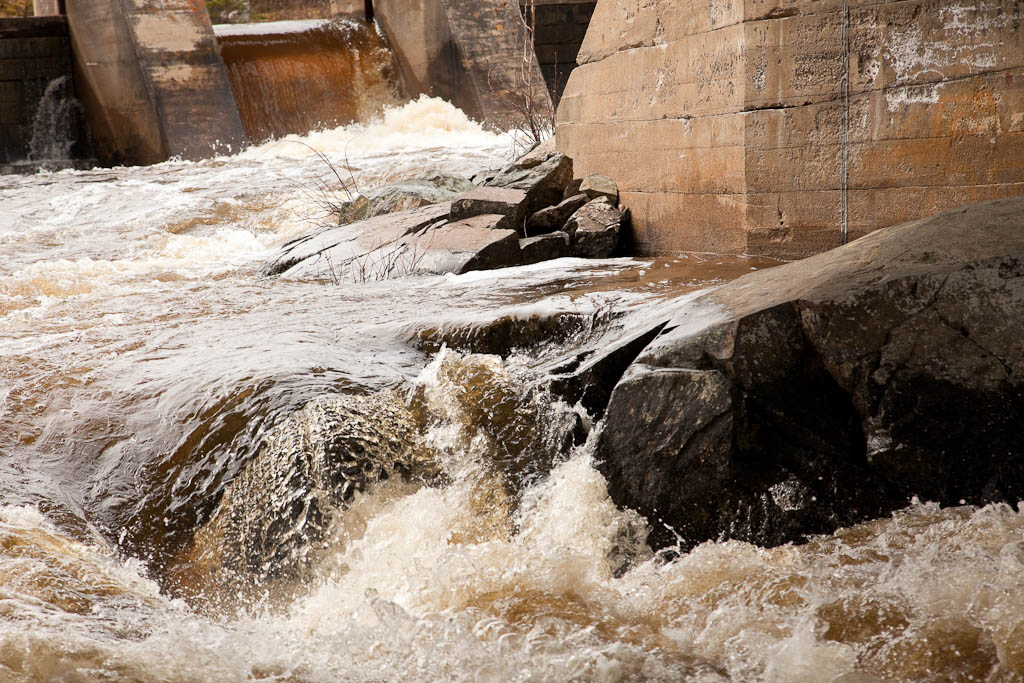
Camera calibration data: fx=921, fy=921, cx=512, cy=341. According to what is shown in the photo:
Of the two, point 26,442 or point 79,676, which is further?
point 26,442

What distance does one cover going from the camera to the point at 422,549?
3256mm

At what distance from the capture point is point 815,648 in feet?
8.21

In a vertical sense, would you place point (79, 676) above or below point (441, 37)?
below

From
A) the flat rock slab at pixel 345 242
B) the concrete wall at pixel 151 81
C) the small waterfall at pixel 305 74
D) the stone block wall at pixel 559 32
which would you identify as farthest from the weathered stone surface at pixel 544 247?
the stone block wall at pixel 559 32

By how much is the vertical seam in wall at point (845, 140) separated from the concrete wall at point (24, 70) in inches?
486

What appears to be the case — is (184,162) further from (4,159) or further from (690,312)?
(690,312)

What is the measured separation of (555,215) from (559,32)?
999cm

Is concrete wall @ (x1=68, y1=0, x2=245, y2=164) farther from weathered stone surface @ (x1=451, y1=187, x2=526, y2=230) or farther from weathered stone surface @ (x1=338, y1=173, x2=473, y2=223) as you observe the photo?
weathered stone surface @ (x1=451, y1=187, x2=526, y2=230)

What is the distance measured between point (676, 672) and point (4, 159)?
14.2m

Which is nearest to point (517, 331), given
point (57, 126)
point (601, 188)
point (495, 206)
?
point (495, 206)

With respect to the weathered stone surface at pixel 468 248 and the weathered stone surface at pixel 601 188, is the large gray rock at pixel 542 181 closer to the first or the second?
the weathered stone surface at pixel 601 188

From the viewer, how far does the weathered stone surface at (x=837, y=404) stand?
10.2ft

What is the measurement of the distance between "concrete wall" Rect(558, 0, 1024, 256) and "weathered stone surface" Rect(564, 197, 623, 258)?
32 cm

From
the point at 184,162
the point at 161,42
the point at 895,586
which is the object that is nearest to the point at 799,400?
the point at 895,586
